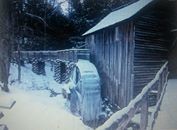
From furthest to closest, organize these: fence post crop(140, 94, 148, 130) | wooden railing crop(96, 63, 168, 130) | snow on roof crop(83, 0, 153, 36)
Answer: snow on roof crop(83, 0, 153, 36) → fence post crop(140, 94, 148, 130) → wooden railing crop(96, 63, 168, 130)

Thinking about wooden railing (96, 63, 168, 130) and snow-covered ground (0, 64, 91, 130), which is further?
snow-covered ground (0, 64, 91, 130)

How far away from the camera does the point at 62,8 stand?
2.22 meters

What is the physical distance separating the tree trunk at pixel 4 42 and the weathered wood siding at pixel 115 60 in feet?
2.01

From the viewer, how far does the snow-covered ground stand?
2164mm

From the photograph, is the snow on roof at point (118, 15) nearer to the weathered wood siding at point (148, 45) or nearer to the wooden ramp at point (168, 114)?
the weathered wood siding at point (148, 45)

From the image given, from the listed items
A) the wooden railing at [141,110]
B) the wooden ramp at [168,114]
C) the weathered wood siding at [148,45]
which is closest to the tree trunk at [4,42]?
the wooden railing at [141,110]

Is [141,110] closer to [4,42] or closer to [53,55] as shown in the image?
→ [53,55]

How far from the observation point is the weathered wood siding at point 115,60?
7.41ft

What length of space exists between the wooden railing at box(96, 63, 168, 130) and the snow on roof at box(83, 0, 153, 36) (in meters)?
0.52

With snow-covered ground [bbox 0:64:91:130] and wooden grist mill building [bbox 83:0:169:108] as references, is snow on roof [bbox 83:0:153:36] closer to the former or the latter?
wooden grist mill building [bbox 83:0:169:108]

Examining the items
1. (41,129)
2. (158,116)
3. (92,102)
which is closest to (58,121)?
(41,129)

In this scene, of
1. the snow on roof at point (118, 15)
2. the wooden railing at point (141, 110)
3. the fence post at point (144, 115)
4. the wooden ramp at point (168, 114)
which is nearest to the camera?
the wooden railing at point (141, 110)

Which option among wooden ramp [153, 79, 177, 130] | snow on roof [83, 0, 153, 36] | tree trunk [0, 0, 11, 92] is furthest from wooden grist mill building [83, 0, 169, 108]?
tree trunk [0, 0, 11, 92]

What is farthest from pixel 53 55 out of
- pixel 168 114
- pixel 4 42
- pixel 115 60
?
pixel 168 114
